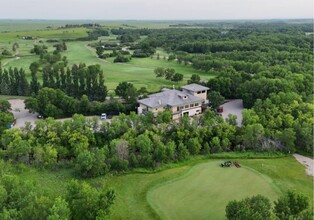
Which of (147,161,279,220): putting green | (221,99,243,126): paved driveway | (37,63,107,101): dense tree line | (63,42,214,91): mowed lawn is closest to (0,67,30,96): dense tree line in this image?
(37,63,107,101): dense tree line

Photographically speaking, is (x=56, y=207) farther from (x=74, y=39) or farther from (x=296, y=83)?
(x=74, y=39)

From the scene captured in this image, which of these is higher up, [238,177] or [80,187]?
[80,187]

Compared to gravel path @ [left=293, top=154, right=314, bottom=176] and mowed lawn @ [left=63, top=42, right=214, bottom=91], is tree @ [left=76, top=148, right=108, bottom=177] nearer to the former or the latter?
gravel path @ [left=293, top=154, right=314, bottom=176]

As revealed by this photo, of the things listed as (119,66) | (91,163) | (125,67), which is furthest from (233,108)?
(119,66)

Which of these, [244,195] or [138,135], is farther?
[138,135]

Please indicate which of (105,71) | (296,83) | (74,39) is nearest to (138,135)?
(296,83)

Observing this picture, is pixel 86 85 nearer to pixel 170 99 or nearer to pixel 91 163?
pixel 170 99

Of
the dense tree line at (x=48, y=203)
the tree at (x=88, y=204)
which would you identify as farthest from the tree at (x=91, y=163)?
the tree at (x=88, y=204)
